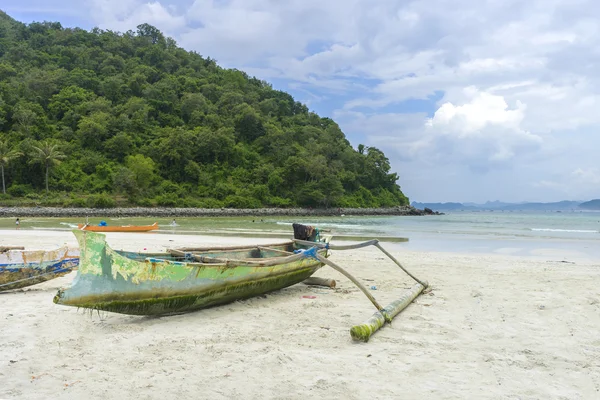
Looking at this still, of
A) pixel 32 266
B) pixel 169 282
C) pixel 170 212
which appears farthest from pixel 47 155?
pixel 169 282

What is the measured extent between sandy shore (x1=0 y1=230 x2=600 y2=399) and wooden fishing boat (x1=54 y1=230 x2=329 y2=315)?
11.4 inches

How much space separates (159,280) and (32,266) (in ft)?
12.7

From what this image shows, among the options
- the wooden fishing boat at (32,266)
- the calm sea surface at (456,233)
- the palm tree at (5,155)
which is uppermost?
the palm tree at (5,155)

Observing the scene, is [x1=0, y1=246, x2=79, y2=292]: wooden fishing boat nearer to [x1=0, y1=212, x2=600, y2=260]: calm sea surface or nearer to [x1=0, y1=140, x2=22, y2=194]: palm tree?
[x1=0, y1=212, x2=600, y2=260]: calm sea surface

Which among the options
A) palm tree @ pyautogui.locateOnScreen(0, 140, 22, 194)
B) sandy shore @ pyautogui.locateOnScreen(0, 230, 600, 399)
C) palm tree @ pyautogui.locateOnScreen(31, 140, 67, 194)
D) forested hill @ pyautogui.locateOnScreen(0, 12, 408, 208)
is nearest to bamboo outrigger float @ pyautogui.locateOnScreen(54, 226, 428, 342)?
sandy shore @ pyautogui.locateOnScreen(0, 230, 600, 399)

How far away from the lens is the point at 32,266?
776 cm

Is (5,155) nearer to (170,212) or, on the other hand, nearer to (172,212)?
(170,212)

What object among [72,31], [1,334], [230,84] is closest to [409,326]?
[1,334]

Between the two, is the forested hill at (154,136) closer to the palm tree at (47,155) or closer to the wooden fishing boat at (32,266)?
the palm tree at (47,155)

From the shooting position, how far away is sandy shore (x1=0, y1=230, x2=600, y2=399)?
3820mm

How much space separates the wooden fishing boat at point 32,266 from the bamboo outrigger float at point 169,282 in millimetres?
2670

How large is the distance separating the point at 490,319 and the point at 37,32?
12175cm

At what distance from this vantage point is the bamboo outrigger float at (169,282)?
16.7ft

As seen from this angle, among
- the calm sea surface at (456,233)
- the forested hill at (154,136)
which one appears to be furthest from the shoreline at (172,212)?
the calm sea surface at (456,233)
